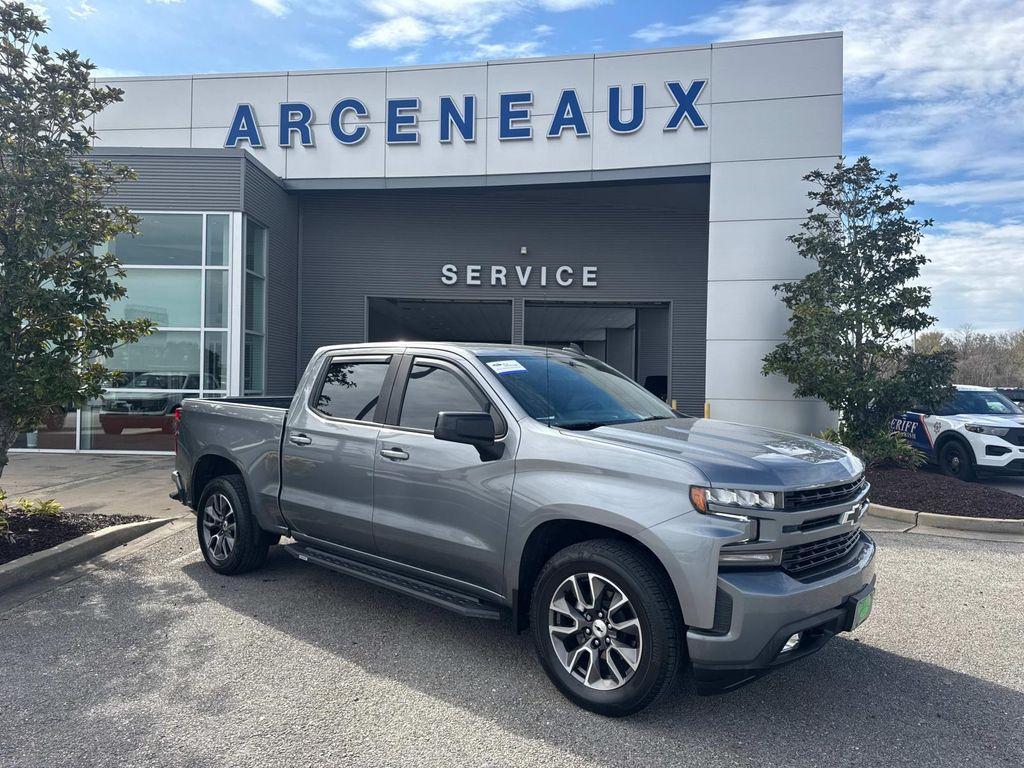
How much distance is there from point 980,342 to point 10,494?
75969 mm

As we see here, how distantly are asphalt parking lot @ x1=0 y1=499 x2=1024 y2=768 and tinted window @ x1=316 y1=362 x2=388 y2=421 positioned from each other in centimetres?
139

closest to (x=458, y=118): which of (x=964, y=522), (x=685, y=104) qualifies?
(x=685, y=104)

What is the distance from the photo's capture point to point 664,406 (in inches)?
193

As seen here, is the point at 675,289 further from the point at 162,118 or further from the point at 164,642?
the point at 164,642

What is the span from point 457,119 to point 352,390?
36.1 feet

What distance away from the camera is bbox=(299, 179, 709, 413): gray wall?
15.5 meters

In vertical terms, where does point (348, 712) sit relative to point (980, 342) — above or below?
below

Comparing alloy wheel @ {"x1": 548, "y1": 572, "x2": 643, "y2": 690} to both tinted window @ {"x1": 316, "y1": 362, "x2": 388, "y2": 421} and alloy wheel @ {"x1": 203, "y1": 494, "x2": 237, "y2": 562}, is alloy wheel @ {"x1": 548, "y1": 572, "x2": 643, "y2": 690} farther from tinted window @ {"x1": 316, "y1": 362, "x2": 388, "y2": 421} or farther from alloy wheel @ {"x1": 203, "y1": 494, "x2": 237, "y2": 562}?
alloy wheel @ {"x1": 203, "y1": 494, "x2": 237, "y2": 562}

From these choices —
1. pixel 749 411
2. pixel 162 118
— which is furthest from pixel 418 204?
pixel 749 411

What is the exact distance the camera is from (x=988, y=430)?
1110cm

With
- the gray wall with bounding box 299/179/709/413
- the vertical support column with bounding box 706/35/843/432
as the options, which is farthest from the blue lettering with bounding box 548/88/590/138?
the vertical support column with bounding box 706/35/843/432

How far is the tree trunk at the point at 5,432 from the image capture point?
6.10m

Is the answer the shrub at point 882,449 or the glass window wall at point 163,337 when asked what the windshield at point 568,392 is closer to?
the shrub at point 882,449

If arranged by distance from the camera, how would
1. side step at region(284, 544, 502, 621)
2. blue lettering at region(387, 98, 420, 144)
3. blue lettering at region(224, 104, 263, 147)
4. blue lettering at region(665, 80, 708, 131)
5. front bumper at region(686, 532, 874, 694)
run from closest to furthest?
front bumper at region(686, 532, 874, 694) < side step at region(284, 544, 502, 621) < blue lettering at region(665, 80, 708, 131) < blue lettering at region(387, 98, 420, 144) < blue lettering at region(224, 104, 263, 147)
